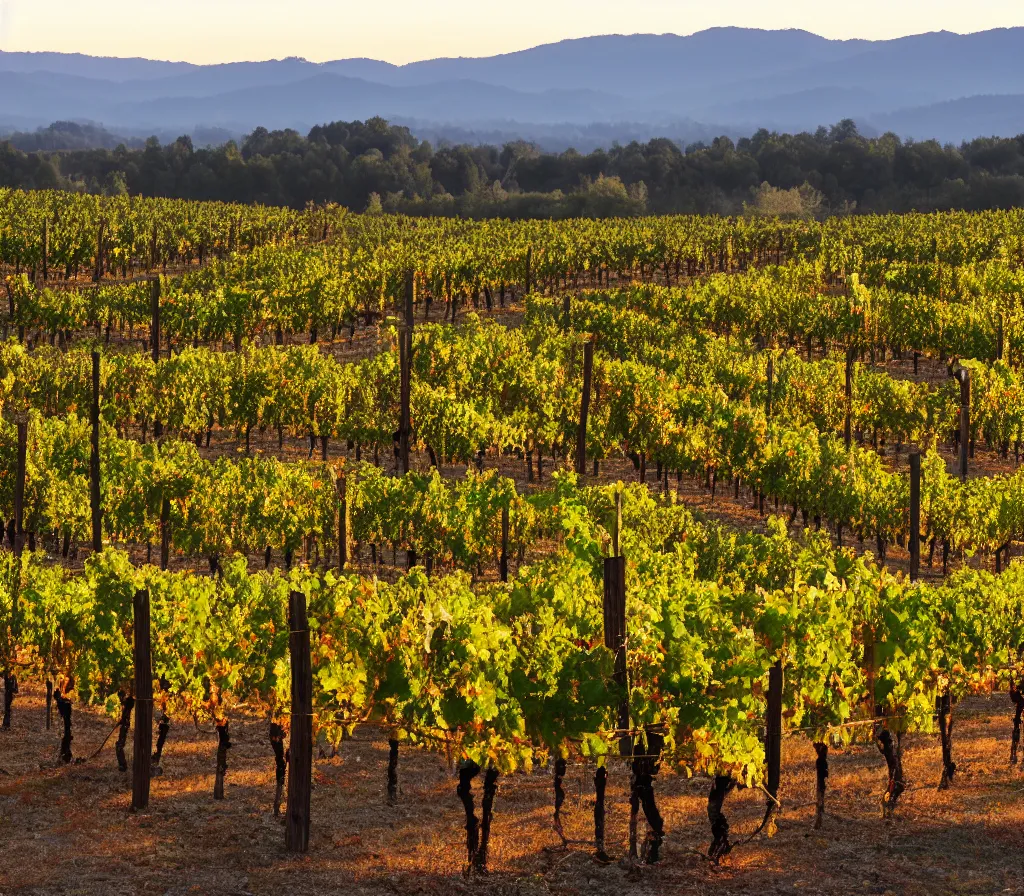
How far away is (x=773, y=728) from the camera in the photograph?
16359mm

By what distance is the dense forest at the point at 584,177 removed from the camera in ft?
384

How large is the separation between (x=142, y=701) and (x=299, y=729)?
262cm

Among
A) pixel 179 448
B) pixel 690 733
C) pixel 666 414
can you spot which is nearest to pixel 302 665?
pixel 690 733

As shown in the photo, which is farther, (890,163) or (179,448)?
(890,163)

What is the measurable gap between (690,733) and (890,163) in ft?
406

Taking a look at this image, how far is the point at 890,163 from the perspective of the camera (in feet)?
427

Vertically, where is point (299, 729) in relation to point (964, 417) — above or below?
below

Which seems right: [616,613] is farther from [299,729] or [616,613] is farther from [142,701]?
[142,701]

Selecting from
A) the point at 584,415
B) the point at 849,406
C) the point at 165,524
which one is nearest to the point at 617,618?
the point at 165,524

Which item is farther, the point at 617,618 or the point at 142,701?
the point at 142,701

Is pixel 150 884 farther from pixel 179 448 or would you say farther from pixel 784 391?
pixel 784 391

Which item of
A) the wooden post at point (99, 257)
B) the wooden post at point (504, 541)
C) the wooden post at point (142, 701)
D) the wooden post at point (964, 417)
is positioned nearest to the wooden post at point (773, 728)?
the wooden post at point (142, 701)

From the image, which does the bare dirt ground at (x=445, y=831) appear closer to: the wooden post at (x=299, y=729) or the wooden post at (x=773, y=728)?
the wooden post at (x=299, y=729)

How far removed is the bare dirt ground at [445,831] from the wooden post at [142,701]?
443 mm
